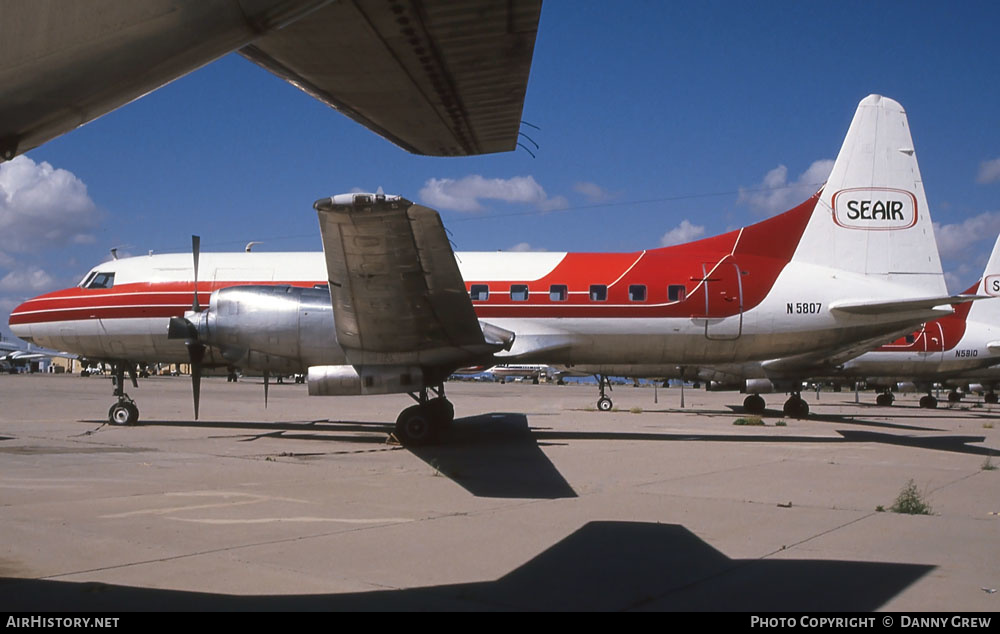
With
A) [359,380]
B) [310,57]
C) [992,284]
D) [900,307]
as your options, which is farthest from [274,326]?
[992,284]

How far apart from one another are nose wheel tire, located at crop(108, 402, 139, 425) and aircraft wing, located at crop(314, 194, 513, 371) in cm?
702

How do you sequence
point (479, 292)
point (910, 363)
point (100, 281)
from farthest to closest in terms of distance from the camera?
1. point (910, 363)
2. point (100, 281)
3. point (479, 292)

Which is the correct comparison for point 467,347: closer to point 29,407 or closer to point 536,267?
point 536,267

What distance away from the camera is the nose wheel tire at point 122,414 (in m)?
16.5

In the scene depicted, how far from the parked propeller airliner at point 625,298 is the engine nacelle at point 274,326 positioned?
0.10 feet

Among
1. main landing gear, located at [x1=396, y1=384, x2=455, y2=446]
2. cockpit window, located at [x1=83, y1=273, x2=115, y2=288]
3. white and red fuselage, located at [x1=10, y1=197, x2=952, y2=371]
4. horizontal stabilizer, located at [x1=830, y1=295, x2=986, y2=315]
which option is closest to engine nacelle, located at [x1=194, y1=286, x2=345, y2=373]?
main landing gear, located at [x1=396, y1=384, x2=455, y2=446]

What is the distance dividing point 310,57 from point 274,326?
1066 centimetres

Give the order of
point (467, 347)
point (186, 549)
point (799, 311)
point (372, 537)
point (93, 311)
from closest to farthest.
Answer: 1. point (186, 549)
2. point (372, 537)
3. point (467, 347)
4. point (799, 311)
5. point (93, 311)

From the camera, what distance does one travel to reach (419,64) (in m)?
3.22

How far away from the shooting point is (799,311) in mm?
15953

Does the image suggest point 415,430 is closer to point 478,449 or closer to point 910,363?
point 478,449

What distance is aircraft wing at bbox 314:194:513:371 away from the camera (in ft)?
31.1

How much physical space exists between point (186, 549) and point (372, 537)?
144 centimetres
